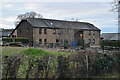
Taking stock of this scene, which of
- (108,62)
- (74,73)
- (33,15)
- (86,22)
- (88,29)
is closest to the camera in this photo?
(74,73)

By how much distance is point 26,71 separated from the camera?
22.6 ft

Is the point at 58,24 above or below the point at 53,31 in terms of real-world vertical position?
above

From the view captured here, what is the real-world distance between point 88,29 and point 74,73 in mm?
36229

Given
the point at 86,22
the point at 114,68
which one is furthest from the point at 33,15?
the point at 114,68

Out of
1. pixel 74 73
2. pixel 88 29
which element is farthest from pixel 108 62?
pixel 88 29

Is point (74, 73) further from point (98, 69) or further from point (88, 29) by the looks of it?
point (88, 29)

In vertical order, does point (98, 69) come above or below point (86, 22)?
below

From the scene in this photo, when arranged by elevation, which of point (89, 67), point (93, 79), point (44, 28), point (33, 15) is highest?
point (33, 15)

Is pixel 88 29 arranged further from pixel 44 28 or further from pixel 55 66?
pixel 55 66

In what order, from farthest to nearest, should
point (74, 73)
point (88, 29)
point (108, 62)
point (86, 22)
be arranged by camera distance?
1. point (86, 22)
2. point (88, 29)
3. point (108, 62)
4. point (74, 73)

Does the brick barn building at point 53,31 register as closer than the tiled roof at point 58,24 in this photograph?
Yes

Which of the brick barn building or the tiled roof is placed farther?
the tiled roof

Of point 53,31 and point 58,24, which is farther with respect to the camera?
point 58,24

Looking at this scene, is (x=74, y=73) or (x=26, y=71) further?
(x=74, y=73)
